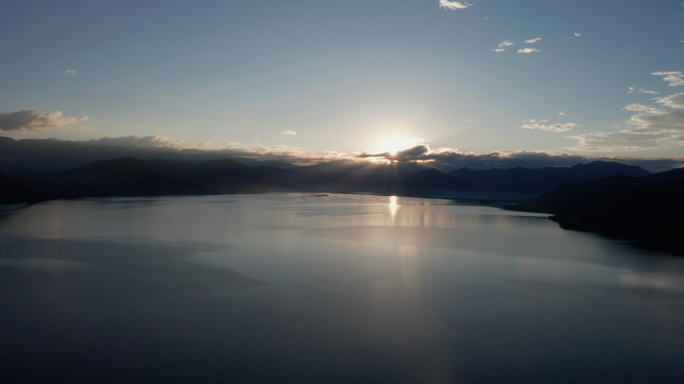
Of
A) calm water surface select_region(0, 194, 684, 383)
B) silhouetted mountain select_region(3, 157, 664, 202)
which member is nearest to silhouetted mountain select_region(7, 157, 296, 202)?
silhouetted mountain select_region(3, 157, 664, 202)

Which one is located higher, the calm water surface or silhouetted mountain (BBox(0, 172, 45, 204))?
silhouetted mountain (BBox(0, 172, 45, 204))

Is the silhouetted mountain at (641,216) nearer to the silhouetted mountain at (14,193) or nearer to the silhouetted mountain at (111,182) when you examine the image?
the silhouetted mountain at (14,193)

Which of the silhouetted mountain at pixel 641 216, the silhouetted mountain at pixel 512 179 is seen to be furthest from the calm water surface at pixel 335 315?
the silhouetted mountain at pixel 512 179

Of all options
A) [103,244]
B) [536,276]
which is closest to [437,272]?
[536,276]

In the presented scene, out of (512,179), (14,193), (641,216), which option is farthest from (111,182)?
(512,179)

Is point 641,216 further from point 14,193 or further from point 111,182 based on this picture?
point 111,182

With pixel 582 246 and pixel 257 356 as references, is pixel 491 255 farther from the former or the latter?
pixel 257 356

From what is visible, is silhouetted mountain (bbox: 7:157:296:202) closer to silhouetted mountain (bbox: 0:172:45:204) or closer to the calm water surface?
silhouetted mountain (bbox: 0:172:45:204)

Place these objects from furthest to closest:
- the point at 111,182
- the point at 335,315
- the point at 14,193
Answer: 1. the point at 111,182
2. the point at 14,193
3. the point at 335,315
